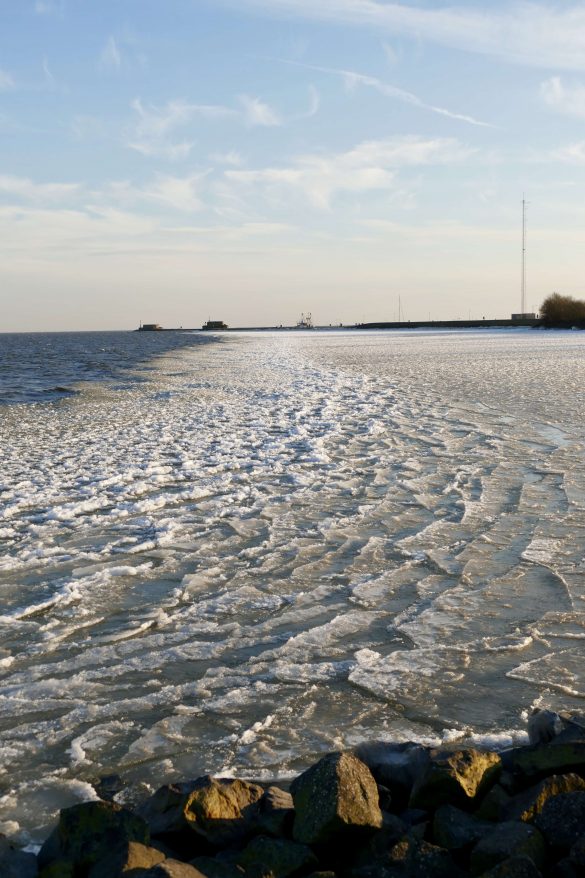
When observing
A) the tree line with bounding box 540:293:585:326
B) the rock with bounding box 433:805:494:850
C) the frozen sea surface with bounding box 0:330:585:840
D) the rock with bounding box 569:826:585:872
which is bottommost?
the frozen sea surface with bounding box 0:330:585:840

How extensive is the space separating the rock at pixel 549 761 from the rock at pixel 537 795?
0.32 ft

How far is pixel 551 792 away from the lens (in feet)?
8.26

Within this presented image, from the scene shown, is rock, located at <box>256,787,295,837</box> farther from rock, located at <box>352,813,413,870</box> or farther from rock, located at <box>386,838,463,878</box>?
rock, located at <box>386,838,463,878</box>

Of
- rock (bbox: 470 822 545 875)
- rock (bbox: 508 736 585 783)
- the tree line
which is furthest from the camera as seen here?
the tree line

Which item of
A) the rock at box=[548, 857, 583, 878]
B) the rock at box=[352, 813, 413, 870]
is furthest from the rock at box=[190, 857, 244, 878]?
the rock at box=[548, 857, 583, 878]

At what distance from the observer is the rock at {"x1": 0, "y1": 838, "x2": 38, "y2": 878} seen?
7.87 ft

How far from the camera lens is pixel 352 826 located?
245 cm

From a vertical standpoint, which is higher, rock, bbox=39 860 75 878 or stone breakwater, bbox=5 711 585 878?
stone breakwater, bbox=5 711 585 878

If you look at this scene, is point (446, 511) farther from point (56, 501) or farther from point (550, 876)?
point (550, 876)

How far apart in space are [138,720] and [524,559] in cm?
307

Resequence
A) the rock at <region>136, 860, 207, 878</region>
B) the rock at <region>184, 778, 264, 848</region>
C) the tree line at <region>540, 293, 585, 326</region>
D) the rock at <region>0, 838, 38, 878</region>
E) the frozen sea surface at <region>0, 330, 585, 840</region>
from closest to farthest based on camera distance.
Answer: the rock at <region>136, 860, 207, 878</region> < the rock at <region>0, 838, 38, 878</region> < the rock at <region>184, 778, 264, 848</region> < the frozen sea surface at <region>0, 330, 585, 840</region> < the tree line at <region>540, 293, 585, 326</region>

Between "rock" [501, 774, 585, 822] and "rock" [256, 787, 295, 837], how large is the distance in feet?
2.19

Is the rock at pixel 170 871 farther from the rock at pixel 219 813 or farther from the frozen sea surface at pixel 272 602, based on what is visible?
the frozen sea surface at pixel 272 602

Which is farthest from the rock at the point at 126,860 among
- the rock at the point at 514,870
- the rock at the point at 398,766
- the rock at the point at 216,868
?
the rock at the point at 514,870
